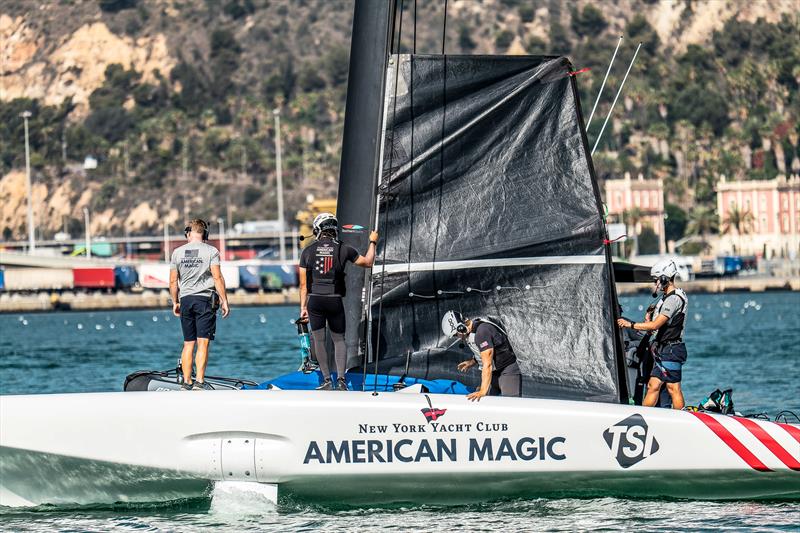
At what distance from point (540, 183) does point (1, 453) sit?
5.28m

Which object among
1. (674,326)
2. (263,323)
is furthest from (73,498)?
(263,323)

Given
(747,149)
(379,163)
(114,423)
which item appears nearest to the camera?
(114,423)

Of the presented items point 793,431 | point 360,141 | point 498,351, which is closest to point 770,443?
point 793,431

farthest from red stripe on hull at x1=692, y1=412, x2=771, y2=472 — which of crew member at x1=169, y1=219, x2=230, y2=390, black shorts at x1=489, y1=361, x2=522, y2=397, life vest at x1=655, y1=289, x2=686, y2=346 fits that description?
crew member at x1=169, y1=219, x2=230, y2=390

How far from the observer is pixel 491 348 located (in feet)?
43.5

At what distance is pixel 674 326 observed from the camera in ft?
46.4

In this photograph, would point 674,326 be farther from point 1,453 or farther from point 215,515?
point 1,453


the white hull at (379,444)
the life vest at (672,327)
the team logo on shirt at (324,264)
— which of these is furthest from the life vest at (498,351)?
the life vest at (672,327)

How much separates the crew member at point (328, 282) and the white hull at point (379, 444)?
0.85 meters

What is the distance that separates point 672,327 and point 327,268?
3.28 m

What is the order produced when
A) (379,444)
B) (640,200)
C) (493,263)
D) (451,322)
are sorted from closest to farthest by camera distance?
1. (379,444)
2. (451,322)
3. (493,263)
4. (640,200)

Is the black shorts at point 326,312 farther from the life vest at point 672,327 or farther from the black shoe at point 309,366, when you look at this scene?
the life vest at point 672,327

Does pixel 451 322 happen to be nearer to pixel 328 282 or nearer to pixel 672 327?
pixel 328 282

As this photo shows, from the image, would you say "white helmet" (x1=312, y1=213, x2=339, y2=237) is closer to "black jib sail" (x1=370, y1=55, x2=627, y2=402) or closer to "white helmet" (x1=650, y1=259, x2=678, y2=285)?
"black jib sail" (x1=370, y1=55, x2=627, y2=402)
